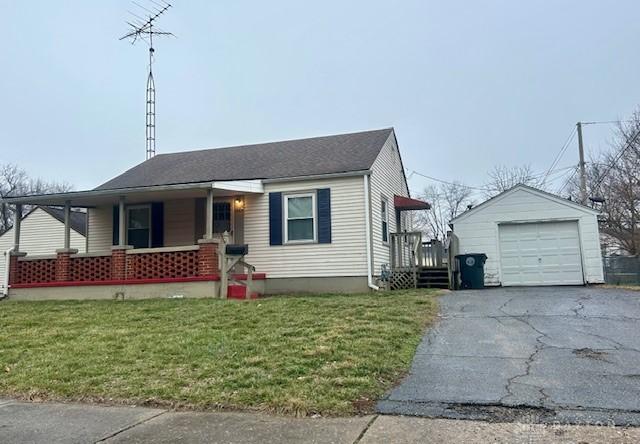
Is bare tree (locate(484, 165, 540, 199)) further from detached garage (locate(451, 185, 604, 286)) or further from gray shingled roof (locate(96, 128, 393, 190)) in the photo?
gray shingled roof (locate(96, 128, 393, 190))

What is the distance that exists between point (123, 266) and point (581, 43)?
62.2ft

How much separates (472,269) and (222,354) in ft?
33.9

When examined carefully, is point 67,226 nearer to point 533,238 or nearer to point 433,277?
point 433,277

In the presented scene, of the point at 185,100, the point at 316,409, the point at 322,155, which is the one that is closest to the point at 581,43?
the point at 322,155

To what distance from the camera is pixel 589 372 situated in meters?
5.03

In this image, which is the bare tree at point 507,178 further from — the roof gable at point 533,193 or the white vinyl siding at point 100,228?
the white vinyl siding at point 100,228

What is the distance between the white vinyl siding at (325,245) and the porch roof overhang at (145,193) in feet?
3.11

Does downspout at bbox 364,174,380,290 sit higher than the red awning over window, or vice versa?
the red awning over window

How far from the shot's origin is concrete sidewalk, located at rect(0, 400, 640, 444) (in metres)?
3.45

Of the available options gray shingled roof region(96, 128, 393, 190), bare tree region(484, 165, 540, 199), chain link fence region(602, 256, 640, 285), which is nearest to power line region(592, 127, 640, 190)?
chain link fence region(602, 256, 640, 285)

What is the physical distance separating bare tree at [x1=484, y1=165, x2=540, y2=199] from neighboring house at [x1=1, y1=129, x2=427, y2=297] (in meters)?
24.7

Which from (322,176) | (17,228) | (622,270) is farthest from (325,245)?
(622,270)

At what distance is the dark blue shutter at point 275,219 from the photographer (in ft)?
42.9

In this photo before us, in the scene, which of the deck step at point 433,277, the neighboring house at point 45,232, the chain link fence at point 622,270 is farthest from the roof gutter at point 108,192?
the chain link fence at point 622,270
